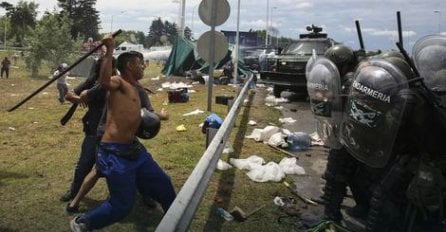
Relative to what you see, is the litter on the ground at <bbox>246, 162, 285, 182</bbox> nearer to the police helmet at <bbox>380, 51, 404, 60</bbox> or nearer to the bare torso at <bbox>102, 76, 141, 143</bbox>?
the bare torso at <bbox>102, 76, 141, 143</bbox>

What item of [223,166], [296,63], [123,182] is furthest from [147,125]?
[296,63]

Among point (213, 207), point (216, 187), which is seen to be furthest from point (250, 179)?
point (213, 207)

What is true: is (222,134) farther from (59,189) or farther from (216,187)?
(59,189)

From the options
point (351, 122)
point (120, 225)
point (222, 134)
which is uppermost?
point (351, 122)

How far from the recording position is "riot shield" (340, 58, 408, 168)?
403 centimetres

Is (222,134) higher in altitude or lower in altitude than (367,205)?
higher

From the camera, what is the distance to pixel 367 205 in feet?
17.5

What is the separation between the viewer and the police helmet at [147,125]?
4.90 meters

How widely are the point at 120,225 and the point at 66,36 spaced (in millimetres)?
31733

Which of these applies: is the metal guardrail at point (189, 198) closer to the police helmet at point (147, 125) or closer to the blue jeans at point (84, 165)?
the police helmet at point (147, 125)

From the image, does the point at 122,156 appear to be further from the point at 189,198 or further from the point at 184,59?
the point at 184,59

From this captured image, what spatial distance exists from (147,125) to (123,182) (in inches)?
26.6

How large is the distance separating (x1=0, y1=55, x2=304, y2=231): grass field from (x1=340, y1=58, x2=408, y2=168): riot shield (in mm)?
1317

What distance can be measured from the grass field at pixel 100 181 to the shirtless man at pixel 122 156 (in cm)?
58
